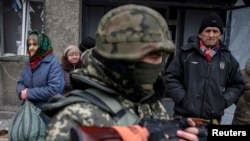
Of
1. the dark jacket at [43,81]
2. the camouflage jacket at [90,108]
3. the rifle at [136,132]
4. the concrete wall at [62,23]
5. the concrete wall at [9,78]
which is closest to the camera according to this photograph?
the rifle at [136,132]

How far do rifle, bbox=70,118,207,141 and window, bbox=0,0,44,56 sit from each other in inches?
190

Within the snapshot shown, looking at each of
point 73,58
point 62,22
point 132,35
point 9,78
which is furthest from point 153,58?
point 9,78

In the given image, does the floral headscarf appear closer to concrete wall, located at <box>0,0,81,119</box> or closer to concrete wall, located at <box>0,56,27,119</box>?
concrete wall, located at <box>0,0,81,119</box>

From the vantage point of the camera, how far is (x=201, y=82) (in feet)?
10.7

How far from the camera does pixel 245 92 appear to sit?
3.56 meters

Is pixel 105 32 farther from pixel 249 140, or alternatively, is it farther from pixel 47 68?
pixel 47 68

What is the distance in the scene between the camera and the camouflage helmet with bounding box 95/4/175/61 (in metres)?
1.36

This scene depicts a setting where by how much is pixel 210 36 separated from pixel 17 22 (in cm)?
378

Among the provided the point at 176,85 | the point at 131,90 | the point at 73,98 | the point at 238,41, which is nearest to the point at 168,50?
the point at 131,90

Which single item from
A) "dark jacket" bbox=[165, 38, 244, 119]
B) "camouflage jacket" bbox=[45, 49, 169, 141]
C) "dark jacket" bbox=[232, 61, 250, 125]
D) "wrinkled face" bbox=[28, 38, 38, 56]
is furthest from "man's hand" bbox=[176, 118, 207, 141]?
"wrinkled face" bbox=[28, 38, 38, 56]

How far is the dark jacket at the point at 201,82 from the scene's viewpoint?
10.7 ft

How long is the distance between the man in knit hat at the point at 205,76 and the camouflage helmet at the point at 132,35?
6.34 ft

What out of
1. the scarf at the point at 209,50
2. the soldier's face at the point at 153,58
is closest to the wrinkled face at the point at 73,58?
the scarf at the point at 209,50

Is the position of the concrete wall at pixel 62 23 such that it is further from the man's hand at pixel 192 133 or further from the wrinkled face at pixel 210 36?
the man's hand at pixel 192 133
